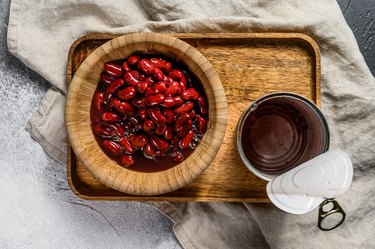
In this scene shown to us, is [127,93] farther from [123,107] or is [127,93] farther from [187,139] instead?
[187,139]

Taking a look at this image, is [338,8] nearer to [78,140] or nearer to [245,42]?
[245,42]

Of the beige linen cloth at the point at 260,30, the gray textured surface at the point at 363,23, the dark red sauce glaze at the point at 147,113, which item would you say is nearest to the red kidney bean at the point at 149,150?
the dark red sauce glaze at the point at 147,113

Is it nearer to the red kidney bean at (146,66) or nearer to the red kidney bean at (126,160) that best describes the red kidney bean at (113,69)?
the red kidney bean at (146,66)

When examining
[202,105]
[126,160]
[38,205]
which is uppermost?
[202,105]

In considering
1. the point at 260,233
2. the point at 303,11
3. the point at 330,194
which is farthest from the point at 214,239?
the point at 303,11

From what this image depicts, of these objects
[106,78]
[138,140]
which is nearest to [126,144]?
[138,140]

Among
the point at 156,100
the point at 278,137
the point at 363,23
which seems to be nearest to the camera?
the point at 156,100
